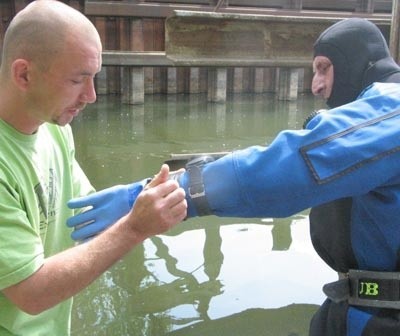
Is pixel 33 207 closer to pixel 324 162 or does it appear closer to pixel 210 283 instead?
pixel 324 162

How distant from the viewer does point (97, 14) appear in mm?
12570

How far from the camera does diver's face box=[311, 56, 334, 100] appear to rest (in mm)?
2178

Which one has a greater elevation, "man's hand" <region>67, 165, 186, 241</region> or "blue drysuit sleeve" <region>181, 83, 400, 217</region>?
"blue drysuit sleeve" <region>181, 83, 400, 217</region>

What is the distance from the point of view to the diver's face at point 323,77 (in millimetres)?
2178

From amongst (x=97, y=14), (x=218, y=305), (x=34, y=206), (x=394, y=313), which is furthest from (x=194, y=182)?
(x=97, y=14)

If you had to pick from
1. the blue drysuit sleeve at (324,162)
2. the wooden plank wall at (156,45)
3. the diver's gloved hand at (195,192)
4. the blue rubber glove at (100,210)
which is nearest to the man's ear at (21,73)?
the blue rubber glove at (100,210)

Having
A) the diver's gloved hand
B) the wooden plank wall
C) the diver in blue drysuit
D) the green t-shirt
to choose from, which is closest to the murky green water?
the green t-shirt

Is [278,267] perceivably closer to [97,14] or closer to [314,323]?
[314,323]

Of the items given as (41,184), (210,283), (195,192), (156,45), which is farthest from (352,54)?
(156,45)

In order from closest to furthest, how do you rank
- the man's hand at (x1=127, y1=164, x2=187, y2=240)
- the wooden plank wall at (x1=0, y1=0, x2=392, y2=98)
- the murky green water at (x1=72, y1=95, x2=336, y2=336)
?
the man's hand at (x1=127, y1=164, x2=187, y2=240)
the murky green water at (x1=72, y1=95, x2=336, y2=336)
the wooden plank wall at (x1=0, y1=0, x2=392, y2=98)

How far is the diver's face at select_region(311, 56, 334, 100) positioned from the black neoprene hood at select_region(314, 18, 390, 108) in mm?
20

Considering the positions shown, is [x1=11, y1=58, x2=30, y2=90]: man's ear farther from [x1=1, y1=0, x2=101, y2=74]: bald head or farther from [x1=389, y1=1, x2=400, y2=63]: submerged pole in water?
[x1=389, y1=1, x2=400, y2=63]: submerged pole in water

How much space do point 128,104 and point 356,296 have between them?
418 inches

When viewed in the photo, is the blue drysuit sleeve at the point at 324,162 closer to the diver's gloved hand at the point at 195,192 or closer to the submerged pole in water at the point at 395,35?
the diver's gloved hand at the point at 195,192
